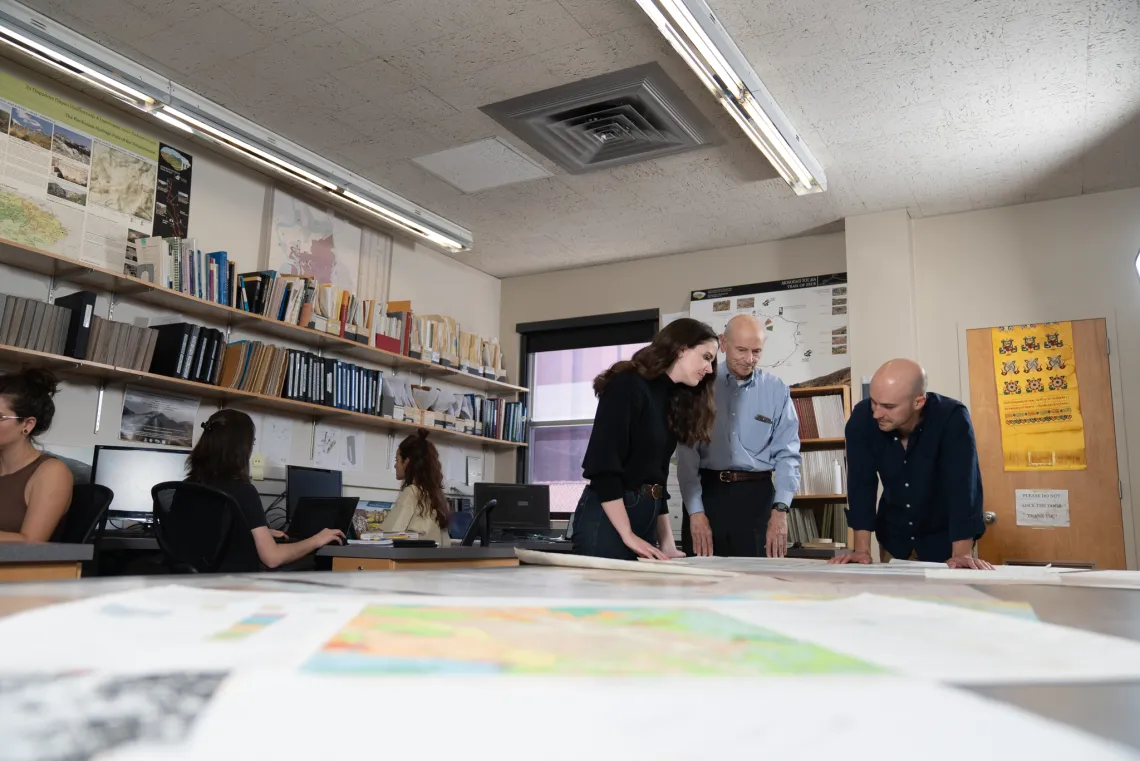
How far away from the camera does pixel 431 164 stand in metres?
4.50

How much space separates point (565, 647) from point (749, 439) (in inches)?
116

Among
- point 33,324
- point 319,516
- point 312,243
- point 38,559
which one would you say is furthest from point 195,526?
point 312,243

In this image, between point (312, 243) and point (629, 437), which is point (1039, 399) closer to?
point (629, 437)

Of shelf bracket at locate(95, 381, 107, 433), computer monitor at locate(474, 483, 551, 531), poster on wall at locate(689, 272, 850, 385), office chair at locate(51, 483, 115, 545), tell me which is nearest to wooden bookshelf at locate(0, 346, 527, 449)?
shelf bracket at locate(95, 381, 107, 433)

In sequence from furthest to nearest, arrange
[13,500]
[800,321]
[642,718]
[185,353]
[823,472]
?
[800,321], [823,472], [185,353], [13,500], [642,718]

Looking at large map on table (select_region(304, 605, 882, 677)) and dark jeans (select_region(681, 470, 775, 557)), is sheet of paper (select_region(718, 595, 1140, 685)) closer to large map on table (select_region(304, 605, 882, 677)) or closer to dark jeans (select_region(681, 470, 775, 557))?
large map on table (select_region(304, 605, 882, 677))

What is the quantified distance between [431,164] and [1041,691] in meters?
4.48

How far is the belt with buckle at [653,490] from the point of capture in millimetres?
2482

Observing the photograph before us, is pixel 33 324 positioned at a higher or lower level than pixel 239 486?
higher

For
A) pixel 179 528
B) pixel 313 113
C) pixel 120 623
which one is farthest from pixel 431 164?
pixel 120 623

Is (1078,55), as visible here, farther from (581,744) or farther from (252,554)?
(581,744)

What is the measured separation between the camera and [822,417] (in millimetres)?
5086

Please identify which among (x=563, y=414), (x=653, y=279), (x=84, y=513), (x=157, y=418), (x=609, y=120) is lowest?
(x=84, y=513)

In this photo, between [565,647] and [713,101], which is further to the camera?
[713,101]
